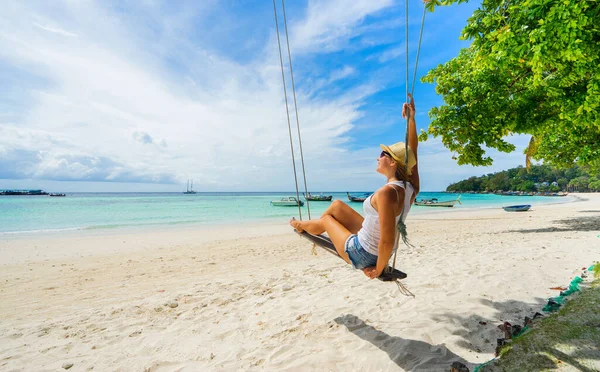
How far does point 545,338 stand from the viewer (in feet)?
8.57

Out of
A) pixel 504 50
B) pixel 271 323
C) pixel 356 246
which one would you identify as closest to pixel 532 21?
pixel 504 50

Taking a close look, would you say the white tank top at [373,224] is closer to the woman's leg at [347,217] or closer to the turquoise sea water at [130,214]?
the woman's leg at [347,217]

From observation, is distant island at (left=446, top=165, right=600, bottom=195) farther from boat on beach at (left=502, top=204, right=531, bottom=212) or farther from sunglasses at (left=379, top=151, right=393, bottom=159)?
sunglasses at (left=379, top=151, right=393, bottom=159)

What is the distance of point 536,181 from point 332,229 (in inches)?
5241

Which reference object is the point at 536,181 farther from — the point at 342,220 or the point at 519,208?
the point at 342,220

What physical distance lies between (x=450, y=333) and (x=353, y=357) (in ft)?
3.83

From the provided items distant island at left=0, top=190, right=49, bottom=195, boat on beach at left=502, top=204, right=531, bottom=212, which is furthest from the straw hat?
distant island at left=0, top=190, right=49, bottom=195

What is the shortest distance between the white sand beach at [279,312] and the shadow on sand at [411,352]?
0.04ft

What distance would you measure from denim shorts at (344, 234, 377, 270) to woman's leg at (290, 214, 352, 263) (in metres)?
0.08

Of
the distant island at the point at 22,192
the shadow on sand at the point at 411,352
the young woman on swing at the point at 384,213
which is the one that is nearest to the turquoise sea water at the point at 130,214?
the shadow on sand at the point at 411,352

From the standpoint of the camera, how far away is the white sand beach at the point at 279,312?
3.04m

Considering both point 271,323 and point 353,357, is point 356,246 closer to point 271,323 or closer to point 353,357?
point 353,357

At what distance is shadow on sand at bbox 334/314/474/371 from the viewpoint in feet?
8.78

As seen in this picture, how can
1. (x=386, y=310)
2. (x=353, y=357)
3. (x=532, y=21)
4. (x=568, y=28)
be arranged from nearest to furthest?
1. (x=353, y=357)
2. (x=568, y=28)
3. (x=532, y=21)
4. (x=386, y=310)
